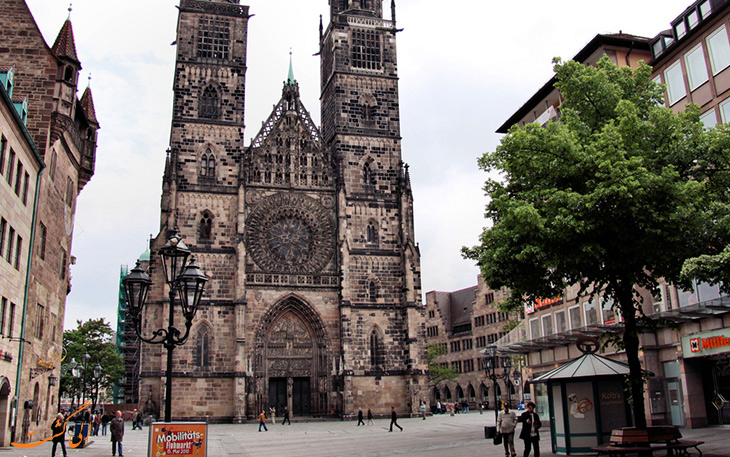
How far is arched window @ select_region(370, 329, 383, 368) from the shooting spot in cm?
4722

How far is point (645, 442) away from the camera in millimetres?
15102

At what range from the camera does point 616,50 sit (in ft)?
110

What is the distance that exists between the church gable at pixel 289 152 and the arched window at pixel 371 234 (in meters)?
3.94

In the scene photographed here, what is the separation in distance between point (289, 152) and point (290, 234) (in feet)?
19.8

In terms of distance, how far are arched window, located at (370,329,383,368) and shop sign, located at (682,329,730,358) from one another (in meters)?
24.3

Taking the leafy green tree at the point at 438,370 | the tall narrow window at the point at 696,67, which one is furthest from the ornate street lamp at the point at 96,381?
the leafy green tree at the point at 438,370

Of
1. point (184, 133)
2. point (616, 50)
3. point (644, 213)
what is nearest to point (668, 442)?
point (644, 213)

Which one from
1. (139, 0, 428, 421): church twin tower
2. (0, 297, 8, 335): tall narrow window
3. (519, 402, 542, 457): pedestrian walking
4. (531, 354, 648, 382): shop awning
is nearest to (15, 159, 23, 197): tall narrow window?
(0, 297, 8, 335): tall narrow window

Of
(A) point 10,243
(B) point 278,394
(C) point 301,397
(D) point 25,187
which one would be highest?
(D) point 25,187

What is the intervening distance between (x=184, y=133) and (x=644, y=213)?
37268 mm

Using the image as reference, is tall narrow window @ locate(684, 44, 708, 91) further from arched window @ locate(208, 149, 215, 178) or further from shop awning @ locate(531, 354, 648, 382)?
arched window @ locate(208, 149, 215, 178)

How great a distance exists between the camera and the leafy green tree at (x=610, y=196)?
16547 millimetres

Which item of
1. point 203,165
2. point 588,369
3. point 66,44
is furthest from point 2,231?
point 203,165

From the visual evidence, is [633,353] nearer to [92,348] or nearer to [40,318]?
[40,318]
